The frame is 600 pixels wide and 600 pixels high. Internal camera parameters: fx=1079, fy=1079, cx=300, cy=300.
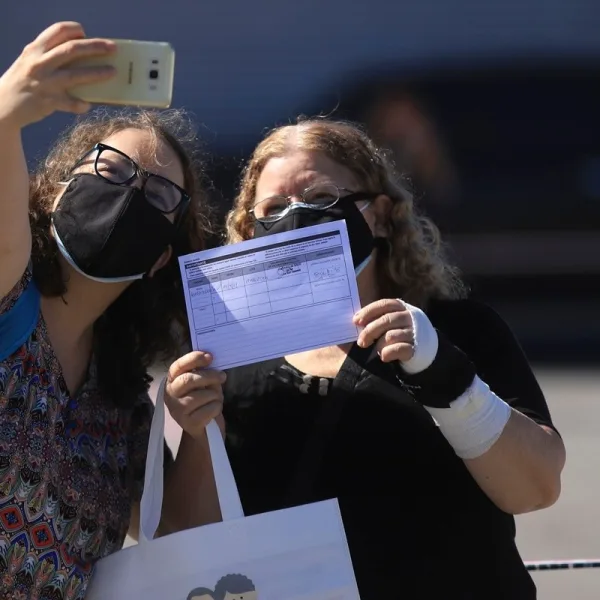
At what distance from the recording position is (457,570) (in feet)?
6.72

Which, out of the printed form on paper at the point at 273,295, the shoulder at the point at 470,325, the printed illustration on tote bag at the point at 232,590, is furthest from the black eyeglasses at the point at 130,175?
the printed illustration on tote bag at the point at 232,590

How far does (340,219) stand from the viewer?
2176 millimetres

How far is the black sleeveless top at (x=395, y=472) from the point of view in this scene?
2.05 meters

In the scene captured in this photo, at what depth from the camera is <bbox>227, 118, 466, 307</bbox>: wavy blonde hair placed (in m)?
2.35

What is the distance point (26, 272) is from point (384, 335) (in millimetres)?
658

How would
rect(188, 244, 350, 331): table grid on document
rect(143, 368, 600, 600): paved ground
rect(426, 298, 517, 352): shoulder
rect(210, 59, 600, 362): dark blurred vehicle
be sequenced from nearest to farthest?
rect(188, 244, 350, 331): table grid on document → rect(426, 298, 517, 352): shoulder → rect(143, 368, 600, 600): paved ground → rect(210, 59, 600, 362): dark blurred vehicle

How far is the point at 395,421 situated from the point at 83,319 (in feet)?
2.17

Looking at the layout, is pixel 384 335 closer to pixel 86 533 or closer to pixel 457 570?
pixel 457 570

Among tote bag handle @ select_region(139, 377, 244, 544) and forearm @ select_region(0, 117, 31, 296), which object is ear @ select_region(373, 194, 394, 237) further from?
forearm @ select_region(0, 117, 31, 296)

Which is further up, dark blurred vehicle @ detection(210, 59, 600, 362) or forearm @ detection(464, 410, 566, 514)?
forearm @ detection(464, 410, 566, 514)

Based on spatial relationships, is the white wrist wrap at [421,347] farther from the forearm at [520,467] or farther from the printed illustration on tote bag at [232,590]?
the printed illustration on tote bag at [232,590]

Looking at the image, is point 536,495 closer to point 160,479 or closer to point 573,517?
point 160,479

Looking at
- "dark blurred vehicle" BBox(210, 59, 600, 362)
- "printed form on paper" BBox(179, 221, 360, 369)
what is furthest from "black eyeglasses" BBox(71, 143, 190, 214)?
"dark blurred vehicle" BBox(210, 59, 600, 362)

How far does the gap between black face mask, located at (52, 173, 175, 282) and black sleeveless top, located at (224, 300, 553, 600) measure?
0.39 meters
